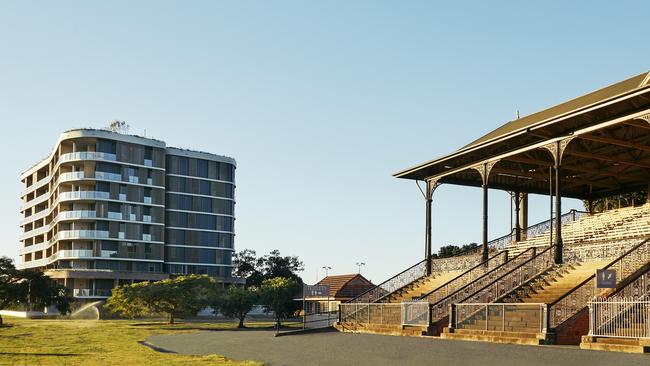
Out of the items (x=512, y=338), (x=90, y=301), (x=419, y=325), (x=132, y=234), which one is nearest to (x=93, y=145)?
(x=132, y=234)

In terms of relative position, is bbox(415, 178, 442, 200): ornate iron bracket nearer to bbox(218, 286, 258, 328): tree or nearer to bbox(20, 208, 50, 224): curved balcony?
bbox(218, 286, 258, 328): tree

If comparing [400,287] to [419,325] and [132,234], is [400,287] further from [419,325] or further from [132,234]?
[132,234]

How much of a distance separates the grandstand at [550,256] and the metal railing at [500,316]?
0.04m

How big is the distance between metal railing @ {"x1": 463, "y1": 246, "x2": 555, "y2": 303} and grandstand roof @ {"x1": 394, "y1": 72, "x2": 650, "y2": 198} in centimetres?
532

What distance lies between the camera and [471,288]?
33.0m

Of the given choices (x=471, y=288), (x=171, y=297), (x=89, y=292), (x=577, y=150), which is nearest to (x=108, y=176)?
(x=89, y=292)

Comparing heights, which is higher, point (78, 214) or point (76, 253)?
point (78, 214)

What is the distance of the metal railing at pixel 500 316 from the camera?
24.5 meters

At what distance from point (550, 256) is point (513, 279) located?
2.48 m

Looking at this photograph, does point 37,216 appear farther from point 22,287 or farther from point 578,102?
point 578,102

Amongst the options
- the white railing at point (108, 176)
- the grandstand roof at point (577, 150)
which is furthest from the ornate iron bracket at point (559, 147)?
the white railing at point (108, 176)

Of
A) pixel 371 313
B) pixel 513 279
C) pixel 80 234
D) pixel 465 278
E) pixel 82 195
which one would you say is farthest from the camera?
pixel 82 195

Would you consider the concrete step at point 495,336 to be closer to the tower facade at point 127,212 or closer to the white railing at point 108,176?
the tower facade at point 127,212

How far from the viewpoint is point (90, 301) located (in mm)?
97062
